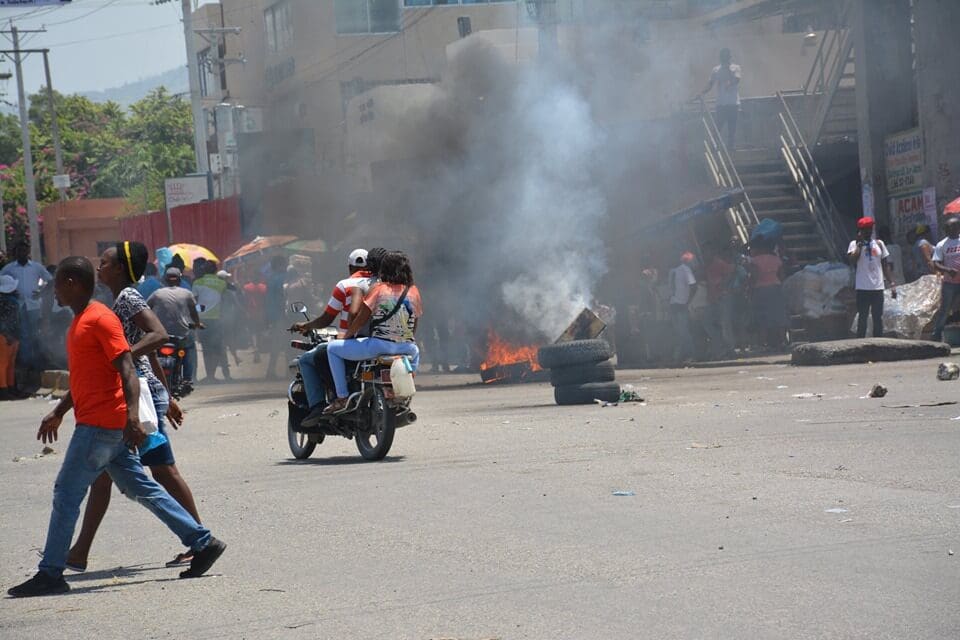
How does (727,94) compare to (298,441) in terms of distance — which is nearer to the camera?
(298,441)

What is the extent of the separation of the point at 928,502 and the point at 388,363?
15.0 ft

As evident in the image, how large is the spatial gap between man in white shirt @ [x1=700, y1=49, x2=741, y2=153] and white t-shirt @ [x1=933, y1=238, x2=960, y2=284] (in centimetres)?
A: 762

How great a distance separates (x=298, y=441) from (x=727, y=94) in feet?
50.8

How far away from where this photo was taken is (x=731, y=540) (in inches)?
251

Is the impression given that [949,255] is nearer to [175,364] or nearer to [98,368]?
[175,364]

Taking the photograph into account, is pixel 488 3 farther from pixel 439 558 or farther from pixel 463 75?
pixel 439 558

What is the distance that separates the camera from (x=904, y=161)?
21672 millimetres

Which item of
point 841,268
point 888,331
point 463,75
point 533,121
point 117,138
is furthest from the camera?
point 117,138

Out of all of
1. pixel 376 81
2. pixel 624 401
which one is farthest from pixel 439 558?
pixel 376 81

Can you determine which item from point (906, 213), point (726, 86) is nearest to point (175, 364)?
point (906, 213)

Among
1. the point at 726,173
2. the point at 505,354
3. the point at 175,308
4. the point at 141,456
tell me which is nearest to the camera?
the point at 141,456

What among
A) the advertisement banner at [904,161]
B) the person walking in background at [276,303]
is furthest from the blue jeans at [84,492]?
the advertisement banner at [904,161]

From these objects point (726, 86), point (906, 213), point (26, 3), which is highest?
point (26, 3)

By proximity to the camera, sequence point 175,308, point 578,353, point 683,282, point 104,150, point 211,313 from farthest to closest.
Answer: point 104,150 < point 211,313 < point 683,282 < point 175,308 < point 578,353
